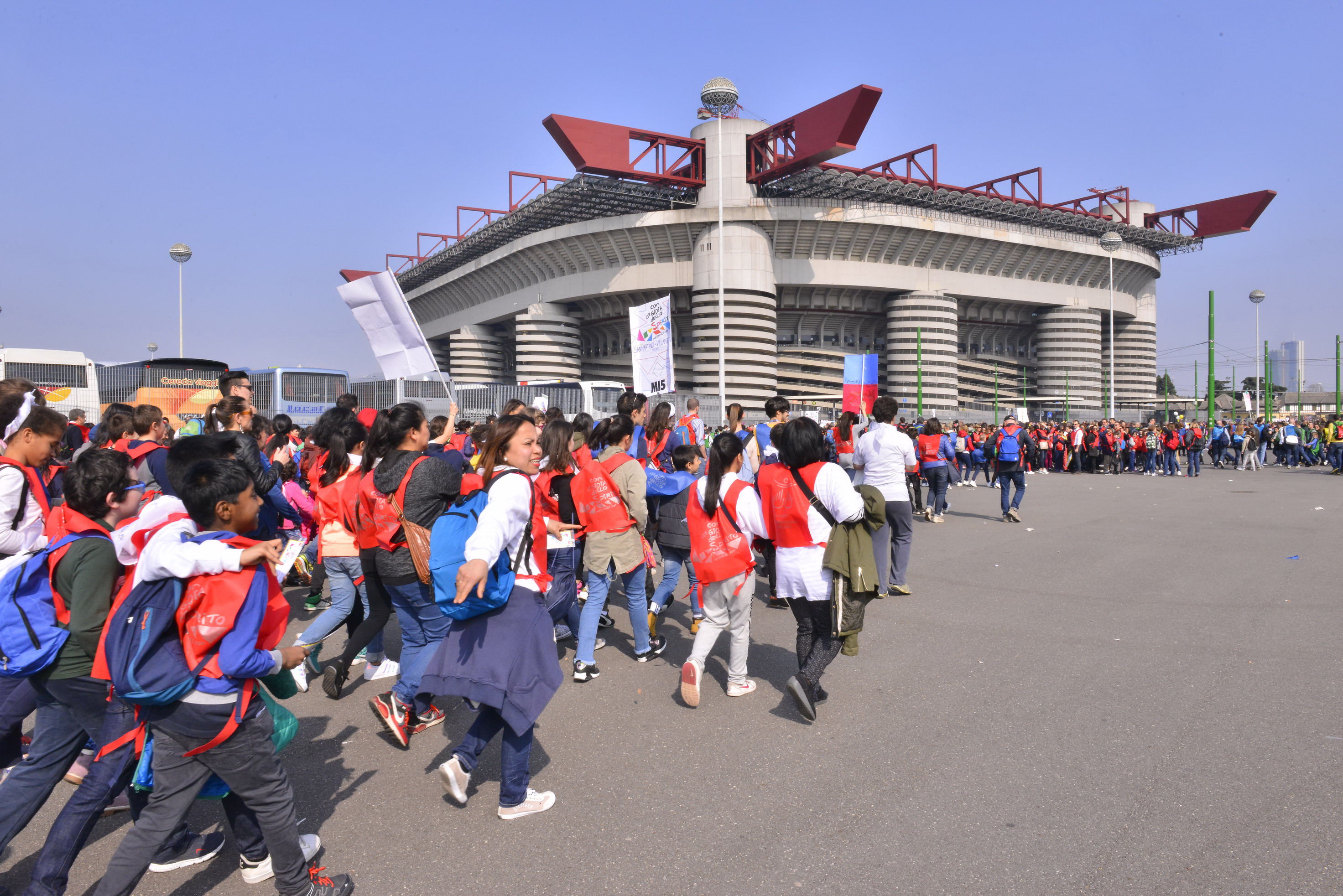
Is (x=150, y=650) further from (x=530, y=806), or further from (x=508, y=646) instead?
(x=530, y=806)

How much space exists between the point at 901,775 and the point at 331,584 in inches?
146

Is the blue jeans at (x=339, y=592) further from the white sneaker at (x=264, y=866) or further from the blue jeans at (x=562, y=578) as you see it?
the white sneaker at (x=264, y=866)

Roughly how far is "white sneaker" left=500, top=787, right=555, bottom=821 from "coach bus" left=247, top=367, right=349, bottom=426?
20943mm

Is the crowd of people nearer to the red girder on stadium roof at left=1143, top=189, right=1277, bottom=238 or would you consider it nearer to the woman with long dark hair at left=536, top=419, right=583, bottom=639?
the woman with long dark hair at left=536, top=419, right=583, bottom=639

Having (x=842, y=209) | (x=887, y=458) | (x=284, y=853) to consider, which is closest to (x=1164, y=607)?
(x=887, y=458)

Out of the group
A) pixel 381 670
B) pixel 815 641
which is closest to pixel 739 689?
pixel 815 641

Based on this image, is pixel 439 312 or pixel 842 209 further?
pixel 439 312

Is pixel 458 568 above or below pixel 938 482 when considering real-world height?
above

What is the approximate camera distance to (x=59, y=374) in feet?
71.7

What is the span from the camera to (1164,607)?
673 centimetres

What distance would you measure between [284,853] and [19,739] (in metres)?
1.41

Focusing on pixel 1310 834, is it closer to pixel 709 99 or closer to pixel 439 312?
pixel 709 99

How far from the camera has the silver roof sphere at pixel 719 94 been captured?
112ft

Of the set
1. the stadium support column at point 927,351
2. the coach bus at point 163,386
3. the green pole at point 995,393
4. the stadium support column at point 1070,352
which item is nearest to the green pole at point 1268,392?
the stadium support column at point 1070,352
